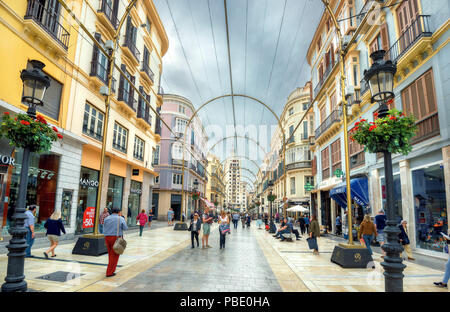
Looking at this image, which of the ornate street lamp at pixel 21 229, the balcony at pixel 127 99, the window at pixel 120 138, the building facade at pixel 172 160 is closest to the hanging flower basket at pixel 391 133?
the ornate street lamp at pixel 21 229

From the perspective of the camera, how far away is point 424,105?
435 inches

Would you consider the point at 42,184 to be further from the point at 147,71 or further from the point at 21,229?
the point at 147,71

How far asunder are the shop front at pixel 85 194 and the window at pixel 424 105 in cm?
1670

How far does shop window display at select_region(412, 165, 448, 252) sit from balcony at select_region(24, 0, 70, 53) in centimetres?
1722

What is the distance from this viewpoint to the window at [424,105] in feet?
34.5

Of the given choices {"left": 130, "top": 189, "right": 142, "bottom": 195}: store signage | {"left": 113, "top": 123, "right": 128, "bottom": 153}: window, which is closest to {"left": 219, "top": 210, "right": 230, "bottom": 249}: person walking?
{"left": 113, "top": 123, "right": 128, "bottom": 153}: window

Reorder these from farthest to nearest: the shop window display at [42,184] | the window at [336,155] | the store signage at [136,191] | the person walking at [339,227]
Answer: the store signage at [136,191], the window at [336,155], the person walking at [339,227], the shop window display at [42,184]

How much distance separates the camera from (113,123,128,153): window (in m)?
18.7

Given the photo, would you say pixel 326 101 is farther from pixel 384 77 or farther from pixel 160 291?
pixel 160 291

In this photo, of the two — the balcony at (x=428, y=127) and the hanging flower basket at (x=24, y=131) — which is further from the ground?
the balcony at (x=428, y=127)

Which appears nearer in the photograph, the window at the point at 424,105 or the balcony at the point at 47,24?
the window at the point at 424,105

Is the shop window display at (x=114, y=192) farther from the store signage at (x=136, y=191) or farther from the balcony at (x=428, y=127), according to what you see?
the balcony at (x=428, y=127)

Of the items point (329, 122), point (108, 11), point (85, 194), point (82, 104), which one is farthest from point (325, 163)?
point (108, 11)
